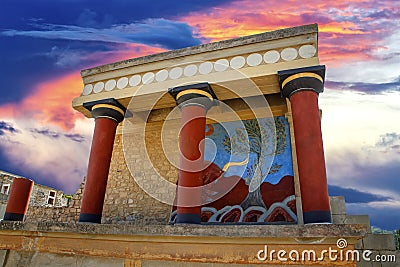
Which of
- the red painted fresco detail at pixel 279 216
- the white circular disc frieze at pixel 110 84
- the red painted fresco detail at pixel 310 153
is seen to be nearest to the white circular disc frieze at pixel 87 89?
the white circular disc frieze at pixel 110 84

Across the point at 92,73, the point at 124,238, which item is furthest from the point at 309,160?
the point at 92,73

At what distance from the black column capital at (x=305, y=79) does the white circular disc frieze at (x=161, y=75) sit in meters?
2.64

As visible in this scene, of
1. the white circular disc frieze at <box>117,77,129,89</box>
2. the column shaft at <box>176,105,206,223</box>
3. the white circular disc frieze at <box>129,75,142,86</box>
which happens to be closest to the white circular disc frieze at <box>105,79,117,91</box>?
the white circular disc frieze at <box>117,77,129,89</box>

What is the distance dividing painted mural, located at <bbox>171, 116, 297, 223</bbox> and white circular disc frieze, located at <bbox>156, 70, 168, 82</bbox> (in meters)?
1.81

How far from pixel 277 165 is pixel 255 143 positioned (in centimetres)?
78

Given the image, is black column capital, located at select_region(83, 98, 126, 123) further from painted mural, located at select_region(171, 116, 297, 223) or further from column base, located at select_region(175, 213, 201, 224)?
column base, located at select_region(175, 213, 201, 224)

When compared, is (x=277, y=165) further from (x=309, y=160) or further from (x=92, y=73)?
(x=92, y=73)

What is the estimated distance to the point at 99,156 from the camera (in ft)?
21.0

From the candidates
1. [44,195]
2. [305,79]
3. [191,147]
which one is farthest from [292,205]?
[44,195]

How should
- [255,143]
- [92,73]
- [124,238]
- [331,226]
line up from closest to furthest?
1. [331,226]
2. [124,238]
3. [255,143]
4. [92,73]

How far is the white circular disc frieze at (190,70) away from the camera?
626 cm

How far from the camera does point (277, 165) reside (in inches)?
248

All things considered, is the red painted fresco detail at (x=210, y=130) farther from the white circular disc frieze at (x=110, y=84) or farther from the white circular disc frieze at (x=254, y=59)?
the white circular disc frieze at (x=110, y=84)

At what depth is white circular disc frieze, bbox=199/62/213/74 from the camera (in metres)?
6.15
